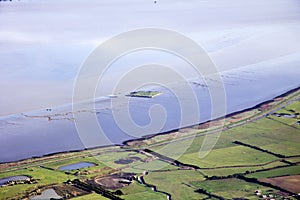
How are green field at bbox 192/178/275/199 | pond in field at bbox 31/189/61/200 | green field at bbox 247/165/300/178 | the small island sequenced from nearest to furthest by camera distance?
green field at bbox 192/178/275/199 → pond in field at bbox 31/189/61/200 → green field at bbox 247/165/300/178 → the small island

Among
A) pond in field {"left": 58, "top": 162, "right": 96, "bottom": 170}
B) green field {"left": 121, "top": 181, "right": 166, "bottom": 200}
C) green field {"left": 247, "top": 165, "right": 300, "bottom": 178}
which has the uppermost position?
pond in field {"left": 58, "top": 162, "right": 96, "bottom": 170}

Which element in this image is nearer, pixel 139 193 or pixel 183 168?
pixel 139 193

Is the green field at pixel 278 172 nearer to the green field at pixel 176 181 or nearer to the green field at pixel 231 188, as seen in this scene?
the green field at pixel 231 188

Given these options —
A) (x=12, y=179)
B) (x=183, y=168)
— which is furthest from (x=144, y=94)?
(x=12, y=179)

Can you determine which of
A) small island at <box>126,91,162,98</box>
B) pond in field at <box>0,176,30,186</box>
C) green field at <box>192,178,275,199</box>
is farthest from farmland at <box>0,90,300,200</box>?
small island at <box>126,91,162,98</box>

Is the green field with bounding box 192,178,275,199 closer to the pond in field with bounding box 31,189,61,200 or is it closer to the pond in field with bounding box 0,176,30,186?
the pond in field with bounding box 31,189,61,200

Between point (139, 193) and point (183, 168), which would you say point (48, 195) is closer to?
point (139, 193)

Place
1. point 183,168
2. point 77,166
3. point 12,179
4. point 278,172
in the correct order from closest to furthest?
point 278,172 < point 12,179 < point 183,168 < point 77,166

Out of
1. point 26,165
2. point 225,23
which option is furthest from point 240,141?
point 225,23

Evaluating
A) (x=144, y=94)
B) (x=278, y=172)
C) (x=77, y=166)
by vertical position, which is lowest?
(x=278, y=172)

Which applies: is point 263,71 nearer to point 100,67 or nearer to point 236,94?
point 236,94

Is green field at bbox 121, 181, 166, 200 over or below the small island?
below

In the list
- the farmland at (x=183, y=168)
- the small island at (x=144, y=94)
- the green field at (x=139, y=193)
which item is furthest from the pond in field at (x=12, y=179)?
the small island at (x=144, y=94)
